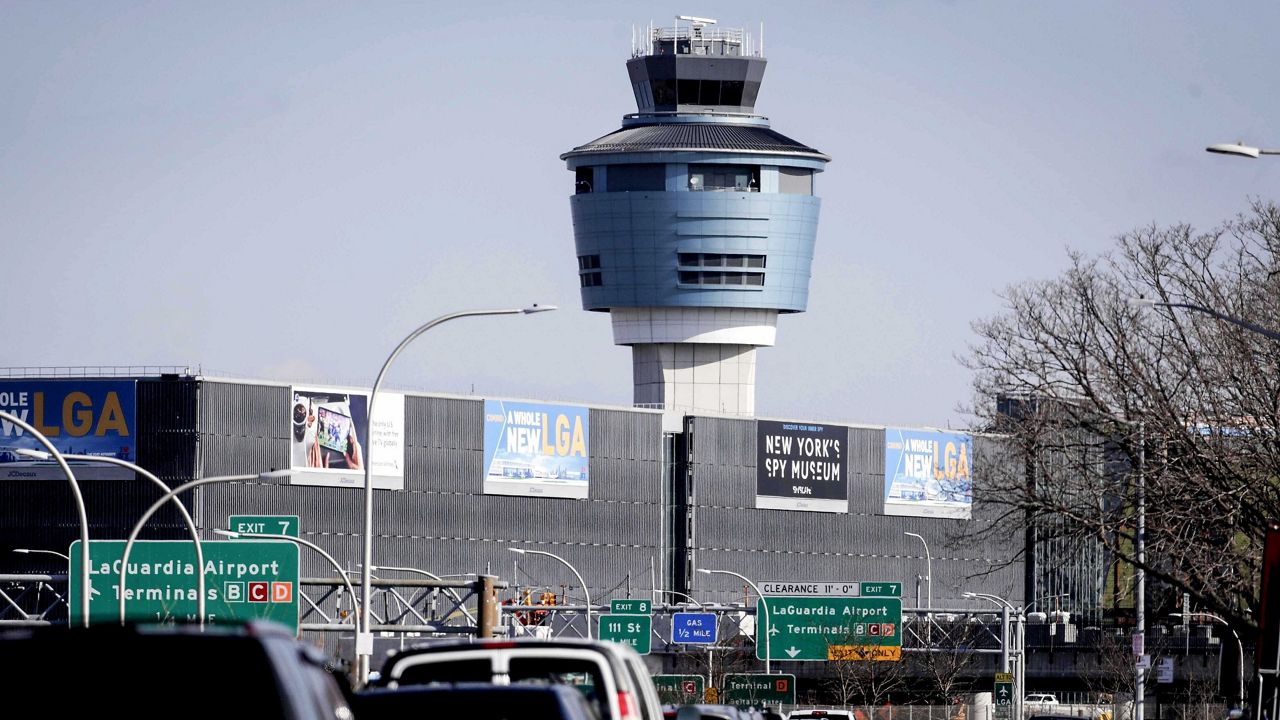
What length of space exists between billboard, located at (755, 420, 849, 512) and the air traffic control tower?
7074 millimetres

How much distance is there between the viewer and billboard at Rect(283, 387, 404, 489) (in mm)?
116812

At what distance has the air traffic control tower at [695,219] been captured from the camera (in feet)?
471

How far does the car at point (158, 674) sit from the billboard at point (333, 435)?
356 ft

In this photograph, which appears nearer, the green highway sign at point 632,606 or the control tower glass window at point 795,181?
the green highway sign at point 632,606

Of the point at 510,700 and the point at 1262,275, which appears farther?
the point at 1262,275

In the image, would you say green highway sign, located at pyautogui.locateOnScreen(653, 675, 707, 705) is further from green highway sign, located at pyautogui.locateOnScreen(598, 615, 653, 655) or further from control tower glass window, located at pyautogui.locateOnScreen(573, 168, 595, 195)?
control tower glass window, located at pyautogui.locateOnScreen(573, 168, 595, 195)

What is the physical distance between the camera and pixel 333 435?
118 m

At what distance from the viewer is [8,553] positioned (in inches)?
4454

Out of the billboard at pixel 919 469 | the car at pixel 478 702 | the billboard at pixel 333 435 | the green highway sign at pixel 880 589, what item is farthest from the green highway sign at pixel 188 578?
the billboard at pixel 919 469

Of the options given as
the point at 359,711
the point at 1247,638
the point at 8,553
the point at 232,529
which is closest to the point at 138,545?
the point at 232,529

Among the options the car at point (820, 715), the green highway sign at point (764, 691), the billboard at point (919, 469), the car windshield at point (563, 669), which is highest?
the car windshield at point (563, 669)

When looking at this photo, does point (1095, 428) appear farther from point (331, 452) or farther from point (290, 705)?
point (331, 452)

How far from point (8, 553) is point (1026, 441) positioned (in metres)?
82.2

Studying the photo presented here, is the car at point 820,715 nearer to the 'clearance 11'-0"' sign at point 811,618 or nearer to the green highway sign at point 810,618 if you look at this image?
the 'clearance 11'-0"' sign at point 811,618
